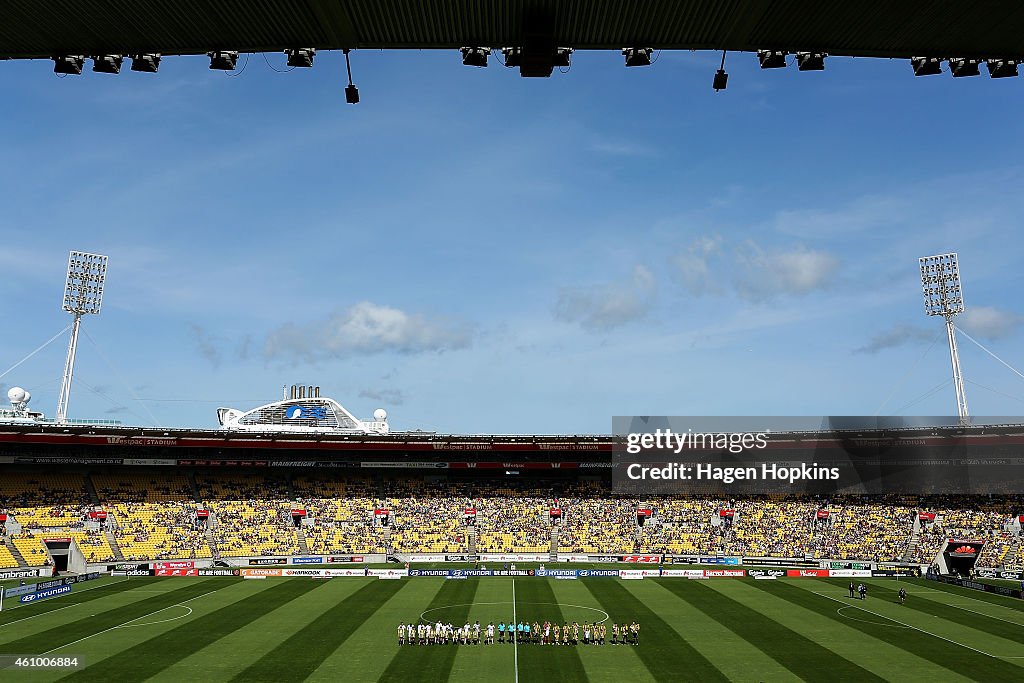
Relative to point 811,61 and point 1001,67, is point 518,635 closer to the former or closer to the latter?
point 811,61

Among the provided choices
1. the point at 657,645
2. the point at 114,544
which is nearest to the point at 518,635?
the point at 657,645

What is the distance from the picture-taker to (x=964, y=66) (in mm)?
15094

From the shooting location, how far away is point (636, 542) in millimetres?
83812

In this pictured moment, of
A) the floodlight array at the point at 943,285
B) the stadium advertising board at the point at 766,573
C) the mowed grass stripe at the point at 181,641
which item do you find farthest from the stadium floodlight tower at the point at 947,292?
the mowed grass stripe at the point at 181,641

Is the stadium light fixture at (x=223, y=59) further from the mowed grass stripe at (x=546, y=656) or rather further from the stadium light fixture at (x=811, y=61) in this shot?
the mowed grass stripe at (x=546, y=656)

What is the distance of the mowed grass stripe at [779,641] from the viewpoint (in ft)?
114

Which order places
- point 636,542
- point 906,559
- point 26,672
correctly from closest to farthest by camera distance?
point 26,672, point 906,559, point 636,542

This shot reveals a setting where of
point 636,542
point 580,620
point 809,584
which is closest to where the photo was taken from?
point 580,620

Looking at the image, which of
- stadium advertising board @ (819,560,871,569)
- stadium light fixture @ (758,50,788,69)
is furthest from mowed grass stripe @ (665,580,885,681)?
stadium light fixture @ (758,50,788,69)

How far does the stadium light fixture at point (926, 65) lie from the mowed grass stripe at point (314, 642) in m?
32.3

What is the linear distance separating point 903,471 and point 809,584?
34071 mm

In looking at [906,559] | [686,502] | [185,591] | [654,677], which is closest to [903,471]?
[906,559]

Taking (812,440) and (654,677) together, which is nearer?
(654,677)

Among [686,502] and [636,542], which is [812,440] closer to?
[686,502]
